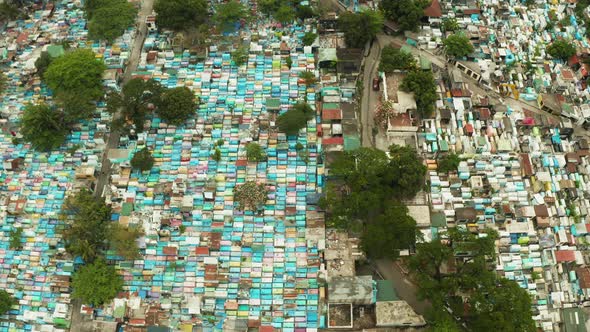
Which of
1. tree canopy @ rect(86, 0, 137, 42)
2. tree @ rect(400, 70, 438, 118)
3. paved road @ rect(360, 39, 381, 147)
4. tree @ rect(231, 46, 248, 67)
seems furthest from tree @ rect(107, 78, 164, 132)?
tree @ rect(400, 70, 438, 118)

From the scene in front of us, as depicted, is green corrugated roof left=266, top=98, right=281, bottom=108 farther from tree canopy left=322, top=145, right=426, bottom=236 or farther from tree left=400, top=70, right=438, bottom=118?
tree left=400, top=70, right=438, bottom=118

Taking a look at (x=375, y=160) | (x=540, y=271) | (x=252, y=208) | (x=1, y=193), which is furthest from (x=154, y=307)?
(x=540, y=271)

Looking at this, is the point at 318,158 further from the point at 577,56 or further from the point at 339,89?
the point at 577,56

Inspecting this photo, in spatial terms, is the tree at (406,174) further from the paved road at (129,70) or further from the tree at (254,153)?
the paved road at (129,70)

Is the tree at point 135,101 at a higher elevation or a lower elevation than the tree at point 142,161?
higher

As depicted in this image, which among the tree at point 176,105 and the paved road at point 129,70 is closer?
the paved road at point 129,70

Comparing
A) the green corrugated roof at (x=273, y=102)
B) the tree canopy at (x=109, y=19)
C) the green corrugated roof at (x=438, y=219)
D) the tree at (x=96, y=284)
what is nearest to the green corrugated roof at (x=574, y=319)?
the green corrugated roof at (x=438, y=219)
